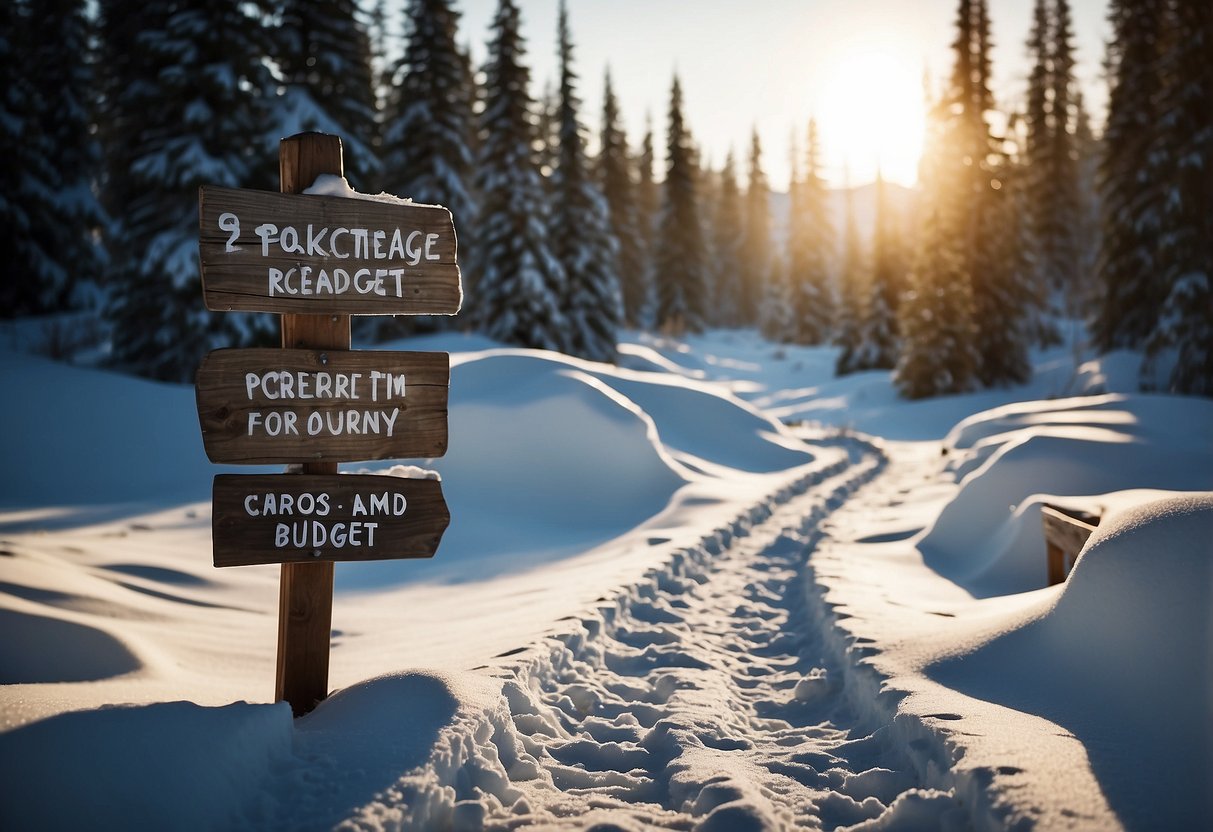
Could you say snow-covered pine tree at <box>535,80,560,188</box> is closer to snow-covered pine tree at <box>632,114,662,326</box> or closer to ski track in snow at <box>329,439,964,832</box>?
snow-covered pine tree at <box>632,114,662,326</box>

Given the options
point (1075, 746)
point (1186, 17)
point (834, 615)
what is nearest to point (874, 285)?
point (1186, 17)

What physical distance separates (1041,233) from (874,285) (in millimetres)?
11834

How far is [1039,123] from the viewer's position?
1388 inches

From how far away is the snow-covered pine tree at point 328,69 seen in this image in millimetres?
19219

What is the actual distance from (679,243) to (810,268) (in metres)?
13.6

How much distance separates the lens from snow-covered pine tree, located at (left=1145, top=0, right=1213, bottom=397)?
18.6 meters

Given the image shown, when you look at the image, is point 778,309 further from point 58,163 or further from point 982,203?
point 58,163

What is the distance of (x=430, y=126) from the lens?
24000mm

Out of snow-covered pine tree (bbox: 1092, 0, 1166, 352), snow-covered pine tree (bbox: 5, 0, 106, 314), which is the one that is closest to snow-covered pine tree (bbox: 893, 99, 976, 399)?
snow-covered pine tree (bbox: 1092, 0, 1166, 352)

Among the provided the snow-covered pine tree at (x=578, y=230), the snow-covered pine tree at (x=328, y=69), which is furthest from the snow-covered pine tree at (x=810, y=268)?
the snow-covered pine tree at (x=328, y=69)

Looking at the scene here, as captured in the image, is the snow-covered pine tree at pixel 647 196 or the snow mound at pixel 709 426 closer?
the snow mound at pixel 709 426

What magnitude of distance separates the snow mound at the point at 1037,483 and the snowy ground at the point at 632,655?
38 mm

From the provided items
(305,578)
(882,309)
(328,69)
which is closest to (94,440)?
(305,578)

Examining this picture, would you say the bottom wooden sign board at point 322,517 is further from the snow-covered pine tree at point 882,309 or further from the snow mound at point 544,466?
the snow-covered pine tree at point 882,309
